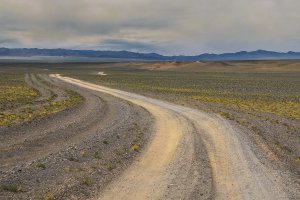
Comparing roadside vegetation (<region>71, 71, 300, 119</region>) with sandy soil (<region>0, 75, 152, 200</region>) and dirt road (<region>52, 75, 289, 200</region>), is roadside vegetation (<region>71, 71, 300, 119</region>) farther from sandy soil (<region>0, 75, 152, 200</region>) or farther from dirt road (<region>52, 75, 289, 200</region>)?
sandy soil (<region>0, 75, 152, 200</region>)

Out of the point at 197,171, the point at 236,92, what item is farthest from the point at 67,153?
the point at 236,92

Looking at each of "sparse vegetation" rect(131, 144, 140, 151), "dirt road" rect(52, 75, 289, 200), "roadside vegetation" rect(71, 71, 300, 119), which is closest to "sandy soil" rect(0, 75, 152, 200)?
"sparse vegetation" rect(131, 144, 140, 151)

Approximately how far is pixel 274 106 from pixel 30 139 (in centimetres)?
3014

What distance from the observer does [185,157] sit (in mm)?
18156

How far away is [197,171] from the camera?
15922 millimetres

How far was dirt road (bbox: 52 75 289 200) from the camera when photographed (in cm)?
1328

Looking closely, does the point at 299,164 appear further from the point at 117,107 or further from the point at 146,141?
the point at 117,107

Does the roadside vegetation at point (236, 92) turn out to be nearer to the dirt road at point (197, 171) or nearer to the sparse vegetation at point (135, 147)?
the dirt road at point (197, 171)

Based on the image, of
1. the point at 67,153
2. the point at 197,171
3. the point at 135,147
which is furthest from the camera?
the point at 135,147

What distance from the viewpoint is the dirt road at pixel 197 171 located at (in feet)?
43.6

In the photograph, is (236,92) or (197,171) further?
(236,92)

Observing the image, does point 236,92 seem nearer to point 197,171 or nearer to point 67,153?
point 67,153

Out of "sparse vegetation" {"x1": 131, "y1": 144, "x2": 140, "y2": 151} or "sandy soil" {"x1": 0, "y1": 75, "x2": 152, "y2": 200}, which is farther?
"sparse vegetation" {"x1": 131, "y1": 144, "x2": 140, "y2": 151}

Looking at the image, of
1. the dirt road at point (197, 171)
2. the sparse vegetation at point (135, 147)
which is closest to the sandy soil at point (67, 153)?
the sparse vegetation at point (135, 147)
